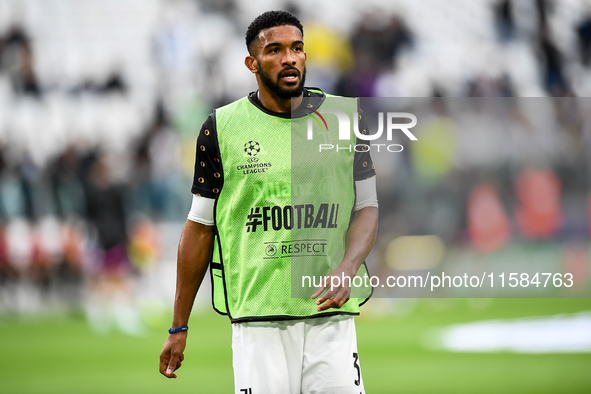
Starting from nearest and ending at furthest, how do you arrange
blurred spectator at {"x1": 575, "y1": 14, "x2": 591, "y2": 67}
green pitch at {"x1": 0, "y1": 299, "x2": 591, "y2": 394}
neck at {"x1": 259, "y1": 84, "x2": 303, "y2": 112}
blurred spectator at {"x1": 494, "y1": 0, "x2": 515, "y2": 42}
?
neck at {"x1": 259, "y1": 84, "x2": 303, "y2": 112} < green pitch at {"x1": 0, "y1": 299, "x2": 591, "y2": 394} < blurred spectator at {"x1": 575, "y1": 14, "x2": 591, "y2": 67} < blurred spectator at {"x1": 494, "y1": 0, "x2": 515, "y2": 42}

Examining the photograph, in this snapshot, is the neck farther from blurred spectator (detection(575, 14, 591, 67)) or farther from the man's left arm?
blurred spectator (detection(575, 14, 591, 67))

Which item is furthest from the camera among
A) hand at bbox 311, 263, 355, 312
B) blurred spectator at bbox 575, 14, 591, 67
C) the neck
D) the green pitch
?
blurred spectator at bbox 575, 14, 591, 67

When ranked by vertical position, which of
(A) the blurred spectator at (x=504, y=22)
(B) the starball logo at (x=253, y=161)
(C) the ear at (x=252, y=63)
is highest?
(A) the blurred spectator at (x=504, y=22)

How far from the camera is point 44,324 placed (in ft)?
36.3

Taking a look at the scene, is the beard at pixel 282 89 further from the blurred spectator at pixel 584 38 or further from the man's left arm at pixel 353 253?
the blurred spectator at pixel 584 38

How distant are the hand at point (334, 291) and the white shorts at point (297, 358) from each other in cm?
15

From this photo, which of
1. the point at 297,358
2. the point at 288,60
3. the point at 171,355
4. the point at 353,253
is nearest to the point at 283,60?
the point at 288,60

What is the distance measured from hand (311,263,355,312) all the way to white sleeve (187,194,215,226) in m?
0.61

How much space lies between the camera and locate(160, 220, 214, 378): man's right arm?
11.1 ft

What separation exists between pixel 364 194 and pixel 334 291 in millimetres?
530

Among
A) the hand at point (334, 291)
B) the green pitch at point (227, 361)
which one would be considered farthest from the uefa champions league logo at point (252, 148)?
the green pitch at point (227, 361)

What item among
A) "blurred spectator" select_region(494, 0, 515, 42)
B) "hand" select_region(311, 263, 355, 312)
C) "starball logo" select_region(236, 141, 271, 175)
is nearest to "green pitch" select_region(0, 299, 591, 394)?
"hand" select_region(311, 263, 355, 312)

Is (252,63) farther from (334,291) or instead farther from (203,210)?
(334,291)

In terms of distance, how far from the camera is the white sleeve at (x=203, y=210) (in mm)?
3340
